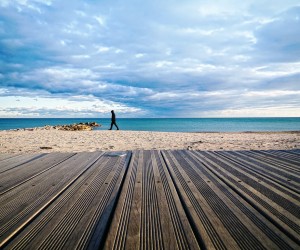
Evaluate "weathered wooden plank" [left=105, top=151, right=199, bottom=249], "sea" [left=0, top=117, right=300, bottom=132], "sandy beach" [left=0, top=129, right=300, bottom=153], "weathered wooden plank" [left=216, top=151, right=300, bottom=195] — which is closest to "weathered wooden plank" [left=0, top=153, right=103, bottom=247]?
"weathered wooden plank" [left=105, top=151, right=199, bottom=249]

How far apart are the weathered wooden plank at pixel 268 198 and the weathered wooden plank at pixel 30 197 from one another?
1.66 m

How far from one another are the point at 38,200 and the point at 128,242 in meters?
1.05

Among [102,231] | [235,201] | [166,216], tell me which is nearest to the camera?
[102,231]

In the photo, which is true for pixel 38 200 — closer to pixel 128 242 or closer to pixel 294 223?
pixel 128 242

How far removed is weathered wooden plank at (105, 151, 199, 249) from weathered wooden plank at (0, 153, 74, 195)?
1.23m

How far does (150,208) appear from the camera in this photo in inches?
64.1

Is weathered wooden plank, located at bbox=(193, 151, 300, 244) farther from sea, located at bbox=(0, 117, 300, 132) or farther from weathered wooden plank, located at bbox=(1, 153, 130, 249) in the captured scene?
sea, located at bbox=(0, 117, 300, 132)

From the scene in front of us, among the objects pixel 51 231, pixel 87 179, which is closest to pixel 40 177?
pixel 87 179

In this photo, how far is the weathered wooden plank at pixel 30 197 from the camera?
1.41 meters

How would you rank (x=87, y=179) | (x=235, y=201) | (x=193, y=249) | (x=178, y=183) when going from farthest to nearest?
(x=87, y=179) < (x=178, y=183) < (x=235, y=201) < (x=193, y=249)

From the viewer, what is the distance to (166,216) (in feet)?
4.87

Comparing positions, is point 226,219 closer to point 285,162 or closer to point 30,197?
point 30,197

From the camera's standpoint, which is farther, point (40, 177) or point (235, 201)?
point (40, 177)

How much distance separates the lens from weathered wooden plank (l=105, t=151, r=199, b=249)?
1178 mm
